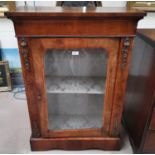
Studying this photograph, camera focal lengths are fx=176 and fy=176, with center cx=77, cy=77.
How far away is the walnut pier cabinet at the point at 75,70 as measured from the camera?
32.6 inches

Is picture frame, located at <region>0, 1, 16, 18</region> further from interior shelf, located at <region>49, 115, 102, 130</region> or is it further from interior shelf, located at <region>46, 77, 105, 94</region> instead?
interior shelf, located at <region>49, 115, 102, 130</region>

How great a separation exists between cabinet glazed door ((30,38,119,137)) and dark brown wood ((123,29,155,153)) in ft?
0.66

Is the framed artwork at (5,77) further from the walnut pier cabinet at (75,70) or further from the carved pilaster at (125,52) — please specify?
the carved pilaster at (125,52)

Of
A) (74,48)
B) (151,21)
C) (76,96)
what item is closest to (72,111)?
(76,96)

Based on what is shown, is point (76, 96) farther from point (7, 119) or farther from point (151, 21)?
point (151, 21)

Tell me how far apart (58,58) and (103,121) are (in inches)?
19.8

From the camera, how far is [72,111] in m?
1.23

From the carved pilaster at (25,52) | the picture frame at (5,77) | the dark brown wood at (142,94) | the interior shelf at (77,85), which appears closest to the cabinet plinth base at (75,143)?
the dark brown wood at (142,94)

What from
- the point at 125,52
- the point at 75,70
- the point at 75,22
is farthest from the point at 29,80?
the point at 125,52

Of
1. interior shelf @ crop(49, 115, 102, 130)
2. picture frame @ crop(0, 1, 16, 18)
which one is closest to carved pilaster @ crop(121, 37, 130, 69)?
interior shelf @ crop(49, 115, 102, 130)

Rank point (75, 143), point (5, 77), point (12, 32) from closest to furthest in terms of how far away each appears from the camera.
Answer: point (75, 143) → point (12, 32) → point (5, 77)

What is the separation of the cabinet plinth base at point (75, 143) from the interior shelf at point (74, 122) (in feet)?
0.28

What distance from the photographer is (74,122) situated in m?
1.24

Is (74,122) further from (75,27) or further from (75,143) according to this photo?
(75,27)
